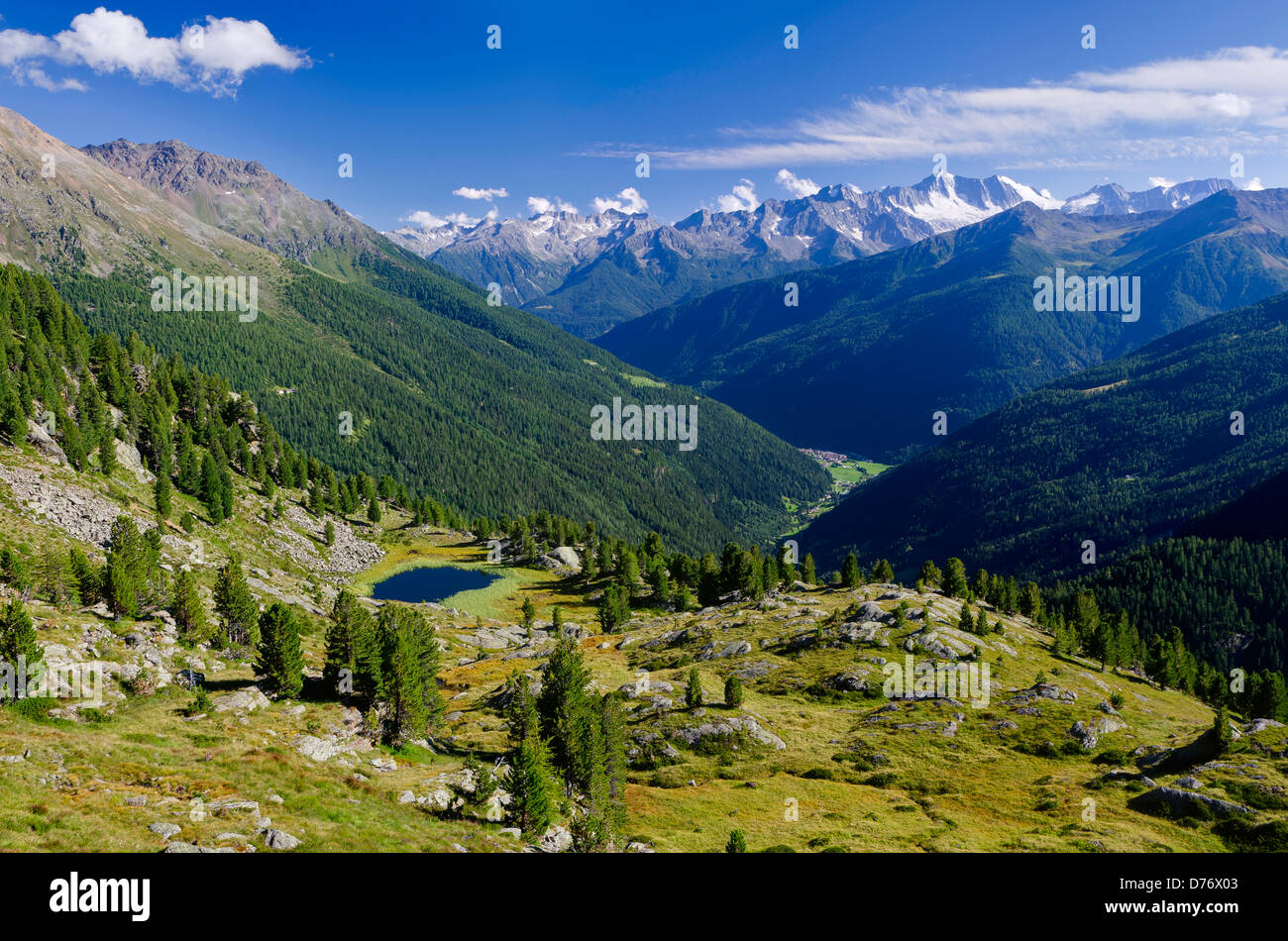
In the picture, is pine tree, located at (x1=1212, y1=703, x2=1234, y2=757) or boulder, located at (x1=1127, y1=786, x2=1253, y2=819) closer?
boulder, located at (x1=1127, y1=786, x2=1253, y2=819)

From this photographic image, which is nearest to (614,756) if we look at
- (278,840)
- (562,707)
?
(562,707)

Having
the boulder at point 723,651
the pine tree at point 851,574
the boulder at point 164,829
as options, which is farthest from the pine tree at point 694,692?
the pine tree at point 851,574

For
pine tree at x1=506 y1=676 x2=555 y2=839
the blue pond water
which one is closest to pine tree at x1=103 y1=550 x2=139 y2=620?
pine tree at x1=506 y1=676 x2=555 y2=839

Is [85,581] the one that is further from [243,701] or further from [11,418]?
[11,418]

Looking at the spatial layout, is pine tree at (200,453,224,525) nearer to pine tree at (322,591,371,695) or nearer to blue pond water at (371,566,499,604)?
blue pond water at (371,566,499,604)

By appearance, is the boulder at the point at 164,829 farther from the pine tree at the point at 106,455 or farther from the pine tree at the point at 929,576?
the pine tree at the point at 929,576
